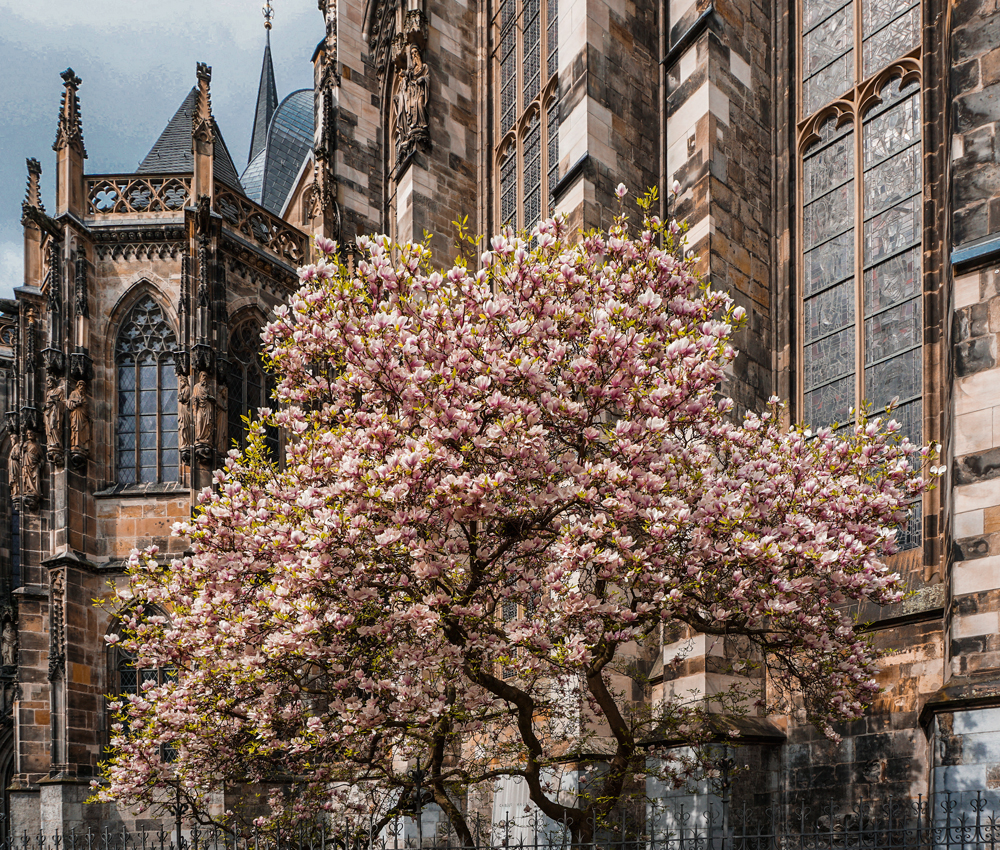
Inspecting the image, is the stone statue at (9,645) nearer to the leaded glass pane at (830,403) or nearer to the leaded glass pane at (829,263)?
the leaded glass pane at (830,403)

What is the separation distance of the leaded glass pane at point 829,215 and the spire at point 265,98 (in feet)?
122

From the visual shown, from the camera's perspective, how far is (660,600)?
283 inches

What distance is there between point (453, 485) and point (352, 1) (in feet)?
61.9

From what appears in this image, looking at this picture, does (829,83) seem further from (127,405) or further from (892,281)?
(127,405)

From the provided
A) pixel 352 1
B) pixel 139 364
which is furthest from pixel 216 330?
pixel 352 1

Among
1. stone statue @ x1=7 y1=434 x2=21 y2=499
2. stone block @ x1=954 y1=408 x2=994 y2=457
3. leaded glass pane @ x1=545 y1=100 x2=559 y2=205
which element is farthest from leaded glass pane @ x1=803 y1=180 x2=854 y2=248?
stone statue @ x1=7 y1=434 x2=21 y2=499

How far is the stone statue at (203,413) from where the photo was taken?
18500 millimetres

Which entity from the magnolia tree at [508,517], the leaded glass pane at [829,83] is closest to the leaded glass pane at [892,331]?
the magnolia tree at [508,517]

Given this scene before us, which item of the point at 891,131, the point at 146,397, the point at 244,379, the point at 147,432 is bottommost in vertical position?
the point at 147,432

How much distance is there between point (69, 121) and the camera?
19984 millimetres

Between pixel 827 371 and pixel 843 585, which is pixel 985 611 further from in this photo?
pixel 827 371

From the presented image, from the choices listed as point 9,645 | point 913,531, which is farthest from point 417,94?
point 9,645

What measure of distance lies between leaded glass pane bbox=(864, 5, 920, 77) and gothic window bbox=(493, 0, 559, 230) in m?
5.36

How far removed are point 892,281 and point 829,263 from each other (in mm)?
963
